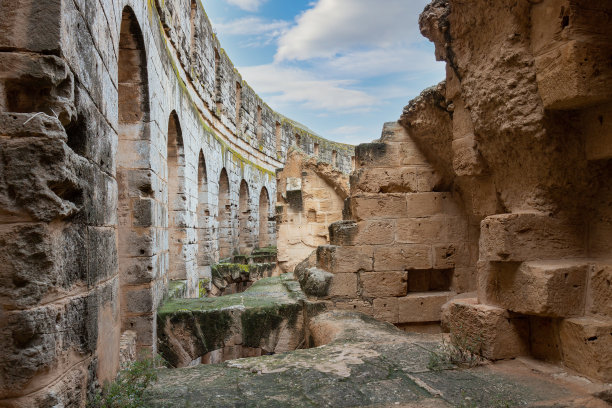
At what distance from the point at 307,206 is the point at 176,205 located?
2.27m

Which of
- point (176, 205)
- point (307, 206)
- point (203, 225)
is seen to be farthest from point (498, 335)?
point (203, 225)

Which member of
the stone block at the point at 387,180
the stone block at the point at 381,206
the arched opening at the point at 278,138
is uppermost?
the arched opening at the point at 278,138

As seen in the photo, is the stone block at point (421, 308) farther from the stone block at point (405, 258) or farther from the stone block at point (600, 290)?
the stone block at point (600, 290)

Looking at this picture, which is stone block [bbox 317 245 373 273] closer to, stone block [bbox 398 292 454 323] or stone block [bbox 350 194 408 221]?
stone block [bbox 350 194 408 221]

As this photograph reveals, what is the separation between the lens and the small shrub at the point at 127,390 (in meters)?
2.32

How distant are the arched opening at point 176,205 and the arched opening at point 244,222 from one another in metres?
7.30

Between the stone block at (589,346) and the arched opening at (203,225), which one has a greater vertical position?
the arched opening at (203,225)

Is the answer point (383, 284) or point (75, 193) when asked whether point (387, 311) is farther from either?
point (75, 193)

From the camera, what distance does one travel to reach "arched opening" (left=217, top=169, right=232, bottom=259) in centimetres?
1249

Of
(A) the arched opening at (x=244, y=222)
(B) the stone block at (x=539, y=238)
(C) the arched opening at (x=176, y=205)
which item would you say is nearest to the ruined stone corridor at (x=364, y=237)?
(B) the stone block at (x=539, y=238)

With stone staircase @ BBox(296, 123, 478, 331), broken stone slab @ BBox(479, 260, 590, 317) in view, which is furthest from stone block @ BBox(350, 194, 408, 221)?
broken stone slab @ BBox(479, 260, 590, 317)

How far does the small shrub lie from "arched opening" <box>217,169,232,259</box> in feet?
31.1

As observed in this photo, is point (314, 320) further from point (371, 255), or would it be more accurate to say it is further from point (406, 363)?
point (406, 363)

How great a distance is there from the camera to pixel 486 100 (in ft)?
11.1
